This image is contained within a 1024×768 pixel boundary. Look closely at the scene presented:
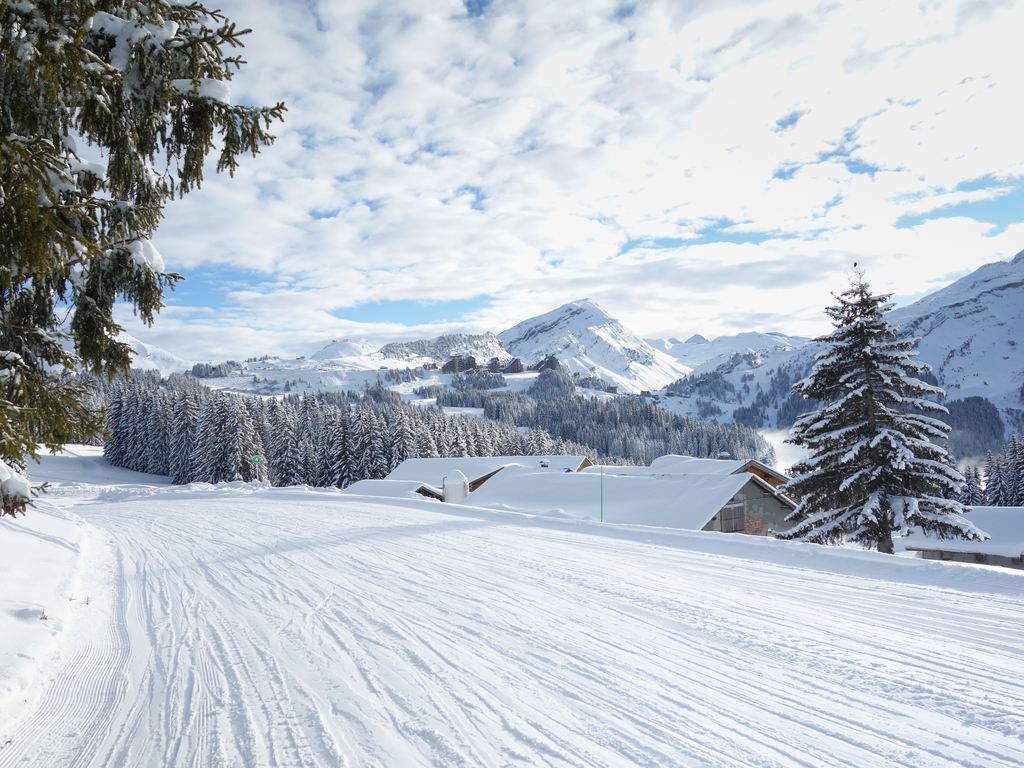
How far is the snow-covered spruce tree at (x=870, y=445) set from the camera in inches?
529

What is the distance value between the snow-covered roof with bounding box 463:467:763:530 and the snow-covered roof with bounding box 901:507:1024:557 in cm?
1353

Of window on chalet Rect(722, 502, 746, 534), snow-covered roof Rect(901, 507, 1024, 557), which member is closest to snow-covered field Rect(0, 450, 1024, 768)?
window on chalet Rect(722, 502, 746, 534)

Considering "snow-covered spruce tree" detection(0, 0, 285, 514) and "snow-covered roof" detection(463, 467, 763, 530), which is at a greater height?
"snow-covered spruce tree" detection(0, 0, 285, 514)

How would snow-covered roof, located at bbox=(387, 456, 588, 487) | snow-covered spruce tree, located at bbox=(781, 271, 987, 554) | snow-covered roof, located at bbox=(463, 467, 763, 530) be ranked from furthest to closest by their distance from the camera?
snow-covered roof, located at bbox=(387, 456, 588, 487), snow-covered roof, located at bbox=(463, 467, 763, 530), snow-covered spruce tree, located at bbox=(781, 271, 987, 554)

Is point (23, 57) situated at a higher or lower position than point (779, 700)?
higher

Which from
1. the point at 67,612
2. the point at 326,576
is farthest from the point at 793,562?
the point at 67,612

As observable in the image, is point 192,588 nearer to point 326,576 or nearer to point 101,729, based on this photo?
point 326,576

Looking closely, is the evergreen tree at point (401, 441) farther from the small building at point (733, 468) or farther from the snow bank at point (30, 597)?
the snow bank at point (30, 597)

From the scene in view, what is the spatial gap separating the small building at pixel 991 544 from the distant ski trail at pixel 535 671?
1109 inches

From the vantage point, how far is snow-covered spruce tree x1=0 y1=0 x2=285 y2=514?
312cm

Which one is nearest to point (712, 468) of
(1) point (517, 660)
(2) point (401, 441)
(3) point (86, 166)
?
(1) point (517, 660)

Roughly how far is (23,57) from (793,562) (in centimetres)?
955

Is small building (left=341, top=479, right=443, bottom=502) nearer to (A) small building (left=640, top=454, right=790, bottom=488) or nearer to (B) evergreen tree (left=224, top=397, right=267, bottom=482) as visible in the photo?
(A) small building (left=640, top=454, right=790, bottom=488)

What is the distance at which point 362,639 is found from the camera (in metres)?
5.20
